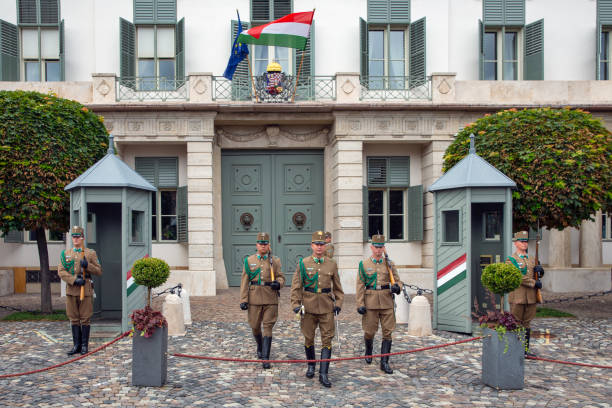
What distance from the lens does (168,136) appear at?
1414cm

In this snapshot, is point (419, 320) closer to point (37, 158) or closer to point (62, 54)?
point (37, 158)

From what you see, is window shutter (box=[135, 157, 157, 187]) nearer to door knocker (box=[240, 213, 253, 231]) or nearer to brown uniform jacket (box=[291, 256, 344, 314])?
door knocker (box=[240, 213, 253, 231])

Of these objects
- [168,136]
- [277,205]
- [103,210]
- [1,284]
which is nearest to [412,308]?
[103,210]

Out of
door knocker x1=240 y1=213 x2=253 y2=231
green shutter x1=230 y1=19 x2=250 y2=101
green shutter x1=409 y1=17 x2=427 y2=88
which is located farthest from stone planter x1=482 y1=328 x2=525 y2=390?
green shutter x1=230 y1=19 x2=250 y2=101

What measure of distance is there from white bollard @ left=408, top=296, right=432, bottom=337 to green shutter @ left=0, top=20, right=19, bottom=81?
13.0 metres

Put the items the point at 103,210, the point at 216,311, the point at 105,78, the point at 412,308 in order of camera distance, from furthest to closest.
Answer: the point at 105,78, the point at 216,311, the point at 103,210, the point at 412,308

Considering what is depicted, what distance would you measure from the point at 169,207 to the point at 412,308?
8.96 metres

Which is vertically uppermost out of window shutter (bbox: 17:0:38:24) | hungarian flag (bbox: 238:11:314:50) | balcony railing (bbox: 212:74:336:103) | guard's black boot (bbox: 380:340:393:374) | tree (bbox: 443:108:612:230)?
window shutter (bbox: 17:0:38:24)

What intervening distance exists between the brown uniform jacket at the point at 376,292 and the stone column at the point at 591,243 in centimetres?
1056

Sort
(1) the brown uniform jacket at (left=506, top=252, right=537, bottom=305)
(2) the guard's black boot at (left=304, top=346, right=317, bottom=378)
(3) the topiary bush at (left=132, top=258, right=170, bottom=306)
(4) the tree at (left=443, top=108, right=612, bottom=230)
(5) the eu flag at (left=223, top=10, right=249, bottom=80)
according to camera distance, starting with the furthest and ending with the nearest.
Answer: (5) the eu flag at (left=223, top=10, right=249, bottom=80), (4) the tree at (left=443, top=108, right=612, bottom=230), (1) the brown uniform jacket at (left=506, top=252, right=537, bottom=305), (2) the guard's black boot at (left=304, top=346, right=317, bottom=378), (3) the topiary bush at (left=132, top=258, right=170, bottom=306)

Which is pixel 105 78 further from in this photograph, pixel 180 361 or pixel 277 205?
pixel 180 361

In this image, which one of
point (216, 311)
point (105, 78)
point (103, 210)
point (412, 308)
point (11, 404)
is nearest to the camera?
point (11, 404)

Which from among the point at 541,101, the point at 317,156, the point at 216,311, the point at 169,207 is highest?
the point at 541,101

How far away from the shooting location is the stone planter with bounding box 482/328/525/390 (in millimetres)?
5859
